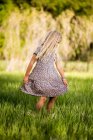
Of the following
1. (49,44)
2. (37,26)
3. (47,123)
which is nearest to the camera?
(47,123)

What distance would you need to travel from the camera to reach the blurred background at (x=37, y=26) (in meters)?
21.8

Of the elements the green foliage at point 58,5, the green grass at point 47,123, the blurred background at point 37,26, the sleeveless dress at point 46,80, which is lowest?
the green grass at point 47,123

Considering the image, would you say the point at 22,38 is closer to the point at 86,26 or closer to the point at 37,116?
the point at 86,26

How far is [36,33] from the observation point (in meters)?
22.1

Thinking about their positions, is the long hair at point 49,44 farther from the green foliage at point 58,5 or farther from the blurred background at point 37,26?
the green foliage at point 58,5

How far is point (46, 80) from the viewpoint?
704cm

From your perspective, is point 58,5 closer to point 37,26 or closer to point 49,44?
point 37,26

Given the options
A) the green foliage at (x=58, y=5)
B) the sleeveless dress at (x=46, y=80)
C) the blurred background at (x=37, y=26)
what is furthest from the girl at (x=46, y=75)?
the green foliage at (x=58, y=5)

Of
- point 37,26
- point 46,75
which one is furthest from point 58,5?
point 46,75

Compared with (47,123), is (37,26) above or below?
above

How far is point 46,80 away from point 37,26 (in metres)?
15.4

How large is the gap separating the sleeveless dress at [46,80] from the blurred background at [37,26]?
44.8 feet

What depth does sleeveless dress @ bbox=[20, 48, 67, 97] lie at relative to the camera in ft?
22.8

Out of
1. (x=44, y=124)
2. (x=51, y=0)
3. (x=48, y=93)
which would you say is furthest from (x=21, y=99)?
Result: (x=51, y=0)
